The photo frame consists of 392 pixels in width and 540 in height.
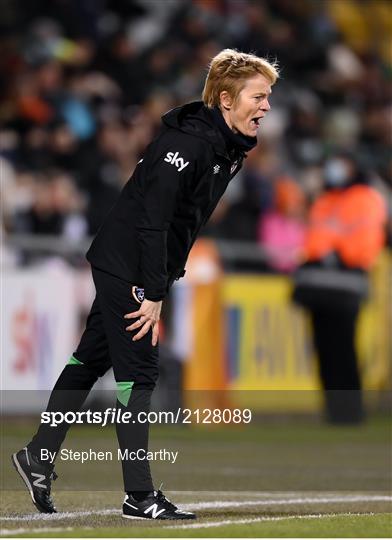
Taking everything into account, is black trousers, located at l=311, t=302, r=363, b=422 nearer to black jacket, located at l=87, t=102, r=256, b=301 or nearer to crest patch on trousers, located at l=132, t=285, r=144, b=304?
black jacket, located at l=87, t=102, r=256, b=301

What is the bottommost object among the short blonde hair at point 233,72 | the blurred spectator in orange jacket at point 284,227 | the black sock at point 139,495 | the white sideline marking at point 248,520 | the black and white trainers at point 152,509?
the white sideline marking at point 248,520

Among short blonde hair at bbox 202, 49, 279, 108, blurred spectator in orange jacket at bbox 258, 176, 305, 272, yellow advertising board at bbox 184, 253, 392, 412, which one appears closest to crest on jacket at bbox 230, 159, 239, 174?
short blonde hair at bbox 202, 49, 279, 108

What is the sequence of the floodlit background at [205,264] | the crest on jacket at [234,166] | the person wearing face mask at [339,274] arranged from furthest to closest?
1. the person wearing face mask at [339,274]
2. the floodlit background at [205,264]
3. the crest on jacket at [234,166]

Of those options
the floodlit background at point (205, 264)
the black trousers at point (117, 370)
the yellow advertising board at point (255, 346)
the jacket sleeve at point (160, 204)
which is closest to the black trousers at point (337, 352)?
the floodlit background at point (205, 264)

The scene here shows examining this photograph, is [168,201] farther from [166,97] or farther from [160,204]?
[166,97]

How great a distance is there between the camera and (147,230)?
7.23m

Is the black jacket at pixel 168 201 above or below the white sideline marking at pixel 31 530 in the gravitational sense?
above

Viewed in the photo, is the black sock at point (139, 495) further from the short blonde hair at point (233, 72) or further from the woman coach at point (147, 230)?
the short blonde hair at point (233, 72)

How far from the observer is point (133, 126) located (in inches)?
710

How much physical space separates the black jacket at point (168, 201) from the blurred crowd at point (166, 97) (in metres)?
7.62

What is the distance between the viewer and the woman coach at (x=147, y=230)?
7.30 meters

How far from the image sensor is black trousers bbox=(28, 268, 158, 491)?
7.38m

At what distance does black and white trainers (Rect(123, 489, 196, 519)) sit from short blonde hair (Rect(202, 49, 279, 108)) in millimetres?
1829

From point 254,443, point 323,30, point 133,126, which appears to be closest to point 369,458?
point 254,443
